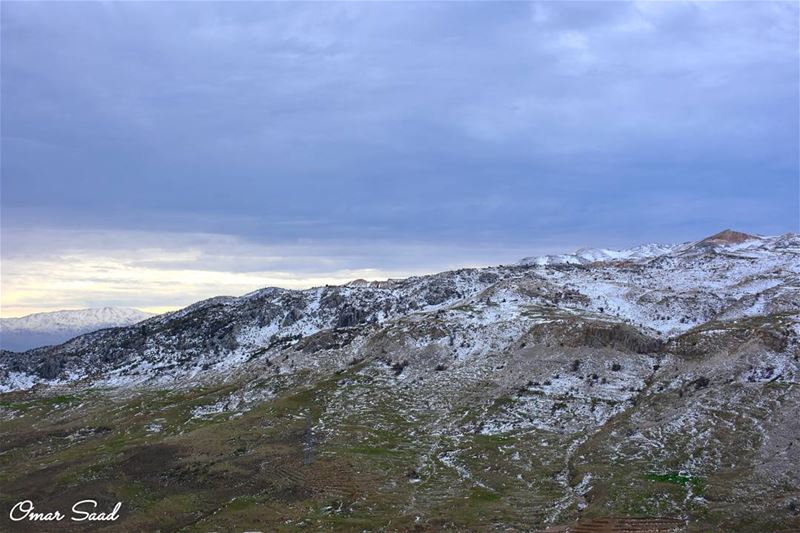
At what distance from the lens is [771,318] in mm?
80375

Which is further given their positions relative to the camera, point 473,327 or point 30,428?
point 473,327

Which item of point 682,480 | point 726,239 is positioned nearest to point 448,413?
point 682,480

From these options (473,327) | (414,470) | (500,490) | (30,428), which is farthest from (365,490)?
(30,428)

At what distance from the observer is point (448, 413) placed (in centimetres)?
6950

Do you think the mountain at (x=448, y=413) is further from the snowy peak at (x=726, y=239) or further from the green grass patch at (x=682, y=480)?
the snowy peak at (x=726, y=239)

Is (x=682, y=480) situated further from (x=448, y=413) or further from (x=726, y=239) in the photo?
(x=726, y=239)

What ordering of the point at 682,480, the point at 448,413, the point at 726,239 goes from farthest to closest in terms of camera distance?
the point at 726,239 → the point at 448,413 → the point at 682,480

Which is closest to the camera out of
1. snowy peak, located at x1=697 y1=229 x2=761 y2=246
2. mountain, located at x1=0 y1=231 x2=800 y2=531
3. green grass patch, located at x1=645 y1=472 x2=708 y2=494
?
green grass patch, located at x1=645 y1=472 x2=708 y2=494

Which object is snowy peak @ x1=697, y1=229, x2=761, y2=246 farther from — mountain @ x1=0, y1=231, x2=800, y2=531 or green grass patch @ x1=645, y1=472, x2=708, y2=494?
green grass patch @ x1=645, y1=472, x2=708, y2=494

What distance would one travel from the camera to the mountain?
45.0 metres

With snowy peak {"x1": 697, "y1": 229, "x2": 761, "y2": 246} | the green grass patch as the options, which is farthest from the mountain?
snowy peak {"x1": 697, "y1": 229, "x2": 761, "y2": 246}

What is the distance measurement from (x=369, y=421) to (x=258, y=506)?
22.3m

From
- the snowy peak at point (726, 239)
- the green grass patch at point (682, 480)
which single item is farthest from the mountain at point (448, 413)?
the snowy peak at point (726, 239)

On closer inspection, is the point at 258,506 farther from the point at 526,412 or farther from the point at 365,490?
the point at 526,412
